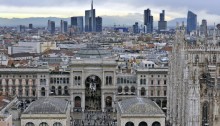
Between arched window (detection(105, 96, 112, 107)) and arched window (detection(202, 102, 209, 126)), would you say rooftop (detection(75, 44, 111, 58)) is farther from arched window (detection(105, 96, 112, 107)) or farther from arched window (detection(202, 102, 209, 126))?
arched window (detection(202, 102, 209, 126))

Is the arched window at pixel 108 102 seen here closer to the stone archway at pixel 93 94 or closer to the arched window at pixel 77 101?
the stone archway at pixel 93 94

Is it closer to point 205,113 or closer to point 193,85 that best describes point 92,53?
point 205,113

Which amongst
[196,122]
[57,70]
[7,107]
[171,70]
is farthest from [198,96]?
[57,70]

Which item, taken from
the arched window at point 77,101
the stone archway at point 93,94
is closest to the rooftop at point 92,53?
the stone archway at point 93,94

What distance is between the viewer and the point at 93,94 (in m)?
133

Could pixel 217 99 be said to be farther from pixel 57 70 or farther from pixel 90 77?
pixel 57 70

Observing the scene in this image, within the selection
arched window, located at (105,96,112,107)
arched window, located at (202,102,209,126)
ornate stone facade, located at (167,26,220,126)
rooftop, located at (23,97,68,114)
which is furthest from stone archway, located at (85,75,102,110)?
arched window, located at (202,102,209,126)

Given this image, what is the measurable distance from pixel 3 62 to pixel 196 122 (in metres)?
100

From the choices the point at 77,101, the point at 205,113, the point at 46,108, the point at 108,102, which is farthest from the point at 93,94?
the point at 205,113

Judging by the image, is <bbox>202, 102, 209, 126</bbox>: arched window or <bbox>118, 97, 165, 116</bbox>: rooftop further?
<bbox>118, 97, 165, 116</bbox>: rooftop

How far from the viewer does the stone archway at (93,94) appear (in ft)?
431

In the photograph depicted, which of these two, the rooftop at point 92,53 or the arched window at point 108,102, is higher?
the rooftop at point 92,53

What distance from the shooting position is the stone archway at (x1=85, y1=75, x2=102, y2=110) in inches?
5167

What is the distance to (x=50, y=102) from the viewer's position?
94375mm
